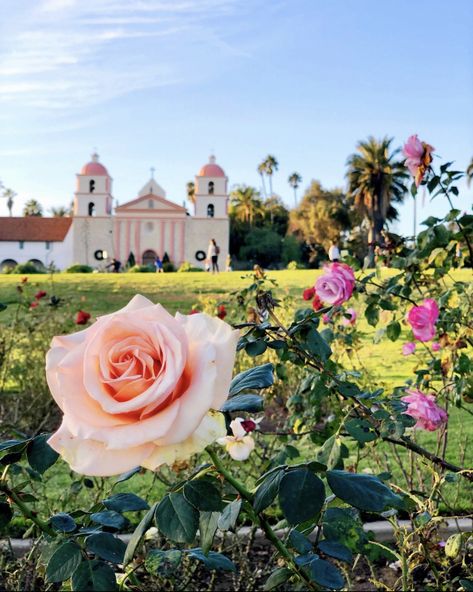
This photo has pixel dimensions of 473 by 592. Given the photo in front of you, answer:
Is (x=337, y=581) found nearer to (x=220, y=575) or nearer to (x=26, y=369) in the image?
(x=220, y=575)

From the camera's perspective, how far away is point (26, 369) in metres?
5.00

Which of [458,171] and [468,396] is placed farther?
[458,171]

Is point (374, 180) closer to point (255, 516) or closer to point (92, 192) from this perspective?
point (92, 192)

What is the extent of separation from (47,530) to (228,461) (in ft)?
6.11

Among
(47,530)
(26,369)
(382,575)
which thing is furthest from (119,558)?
(26,369)

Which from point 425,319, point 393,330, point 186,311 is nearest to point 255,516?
point 425,319

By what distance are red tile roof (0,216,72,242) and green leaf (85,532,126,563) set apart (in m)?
41.8

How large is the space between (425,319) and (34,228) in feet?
137

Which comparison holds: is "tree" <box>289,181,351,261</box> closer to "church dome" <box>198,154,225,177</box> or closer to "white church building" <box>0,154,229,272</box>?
"white church building" <box>0,154,229,272</box>

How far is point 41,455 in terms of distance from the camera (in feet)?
2.56

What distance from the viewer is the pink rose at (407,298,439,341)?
1787 millimetres

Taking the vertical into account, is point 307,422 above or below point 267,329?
below

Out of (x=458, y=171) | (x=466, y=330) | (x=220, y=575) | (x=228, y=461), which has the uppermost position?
(x=458, y=171)

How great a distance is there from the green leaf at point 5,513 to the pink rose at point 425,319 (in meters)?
1.25
